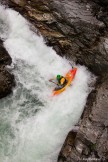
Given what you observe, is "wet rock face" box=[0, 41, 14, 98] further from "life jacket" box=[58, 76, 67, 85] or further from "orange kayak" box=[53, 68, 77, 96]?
"life jacket" box=[58, 76, 67, 85]

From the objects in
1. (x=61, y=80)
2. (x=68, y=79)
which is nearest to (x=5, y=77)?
(x=61, y=80)

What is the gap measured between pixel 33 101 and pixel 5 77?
4.79 feet

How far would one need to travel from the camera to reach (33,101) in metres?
10.6

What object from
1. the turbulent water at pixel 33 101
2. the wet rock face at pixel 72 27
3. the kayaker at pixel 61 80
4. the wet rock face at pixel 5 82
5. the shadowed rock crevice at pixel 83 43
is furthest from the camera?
the kayaker at pixel 61 80

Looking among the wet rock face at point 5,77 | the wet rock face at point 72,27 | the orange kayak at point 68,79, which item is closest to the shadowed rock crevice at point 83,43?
the wet rock face at point 72,27

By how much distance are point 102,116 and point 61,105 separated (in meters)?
1.83

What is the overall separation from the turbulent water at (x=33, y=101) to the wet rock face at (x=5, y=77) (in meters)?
0.27

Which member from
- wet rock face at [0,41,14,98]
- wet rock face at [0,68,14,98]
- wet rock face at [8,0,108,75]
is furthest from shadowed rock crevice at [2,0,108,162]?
wet rock face at [0,68,14,98]

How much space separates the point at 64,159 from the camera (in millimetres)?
9195

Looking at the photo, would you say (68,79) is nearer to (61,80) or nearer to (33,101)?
(61,80)

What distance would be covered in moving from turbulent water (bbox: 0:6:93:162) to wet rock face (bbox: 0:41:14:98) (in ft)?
0.89

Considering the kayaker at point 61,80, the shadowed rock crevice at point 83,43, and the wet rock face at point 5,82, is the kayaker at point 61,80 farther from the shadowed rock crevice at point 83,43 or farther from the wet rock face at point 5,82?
the wet rock face at point 5,82

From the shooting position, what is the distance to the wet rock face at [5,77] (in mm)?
10141

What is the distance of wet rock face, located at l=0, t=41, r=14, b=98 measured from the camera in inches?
399
